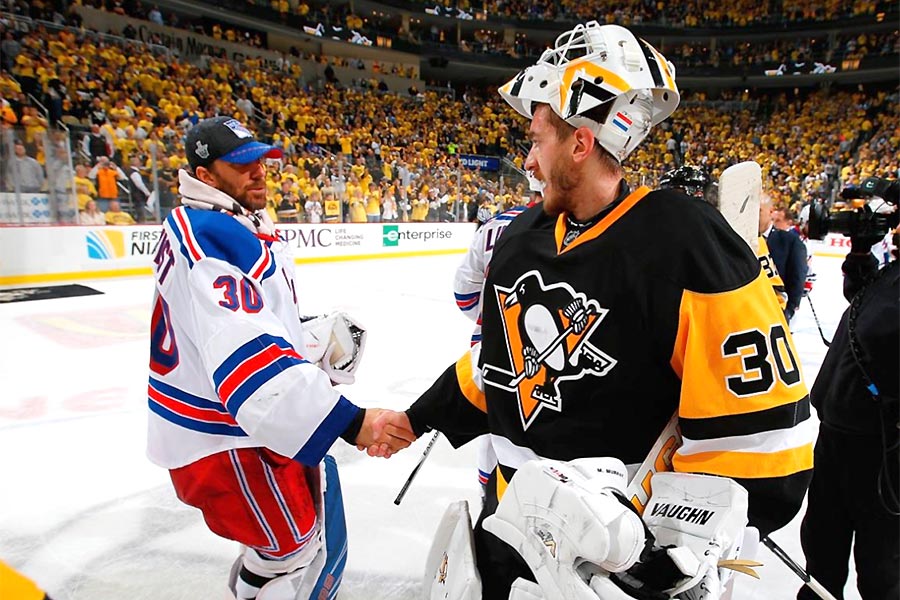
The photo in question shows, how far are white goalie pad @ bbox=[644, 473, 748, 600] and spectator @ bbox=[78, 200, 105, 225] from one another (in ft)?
30.8

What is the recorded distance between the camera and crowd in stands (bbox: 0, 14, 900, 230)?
9078 millimetres

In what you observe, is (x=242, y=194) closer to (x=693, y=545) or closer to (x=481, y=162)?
(x=693, y=545)

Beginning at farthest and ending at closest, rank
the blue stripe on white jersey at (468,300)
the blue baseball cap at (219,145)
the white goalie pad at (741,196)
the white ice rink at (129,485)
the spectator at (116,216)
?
1. the spectator at (116,216)
2. the blue stripe on white jersey at (468,300)
3. the white goalie pad at (741,196)
4. the white ice rink at (129,485)
5. the blue baseball cap at (219,145)

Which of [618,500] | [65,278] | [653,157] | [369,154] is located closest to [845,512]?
[618,500]

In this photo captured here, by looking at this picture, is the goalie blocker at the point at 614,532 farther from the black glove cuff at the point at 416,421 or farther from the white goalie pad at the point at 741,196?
the white goalie pad at the point at 741,196

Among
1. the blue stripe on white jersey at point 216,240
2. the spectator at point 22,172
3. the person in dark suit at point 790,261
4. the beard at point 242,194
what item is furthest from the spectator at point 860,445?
the spectator at point 22,172

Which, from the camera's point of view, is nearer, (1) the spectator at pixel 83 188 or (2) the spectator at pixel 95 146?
(1) the spectator at pixel 83 188

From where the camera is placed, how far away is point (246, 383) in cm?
133

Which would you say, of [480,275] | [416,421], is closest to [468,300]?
[480,275]

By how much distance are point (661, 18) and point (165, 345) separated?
101ft

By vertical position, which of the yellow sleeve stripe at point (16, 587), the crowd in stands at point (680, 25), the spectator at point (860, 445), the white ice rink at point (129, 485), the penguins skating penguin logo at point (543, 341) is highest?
the crowd in stands at point (680, 25)

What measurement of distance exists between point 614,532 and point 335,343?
4.19 feet

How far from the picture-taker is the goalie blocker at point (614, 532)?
84cm

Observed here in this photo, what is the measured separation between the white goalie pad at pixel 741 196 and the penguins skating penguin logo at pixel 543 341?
1628mm
